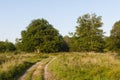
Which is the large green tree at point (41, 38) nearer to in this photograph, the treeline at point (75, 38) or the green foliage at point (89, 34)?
the treeline at point (75, 38)


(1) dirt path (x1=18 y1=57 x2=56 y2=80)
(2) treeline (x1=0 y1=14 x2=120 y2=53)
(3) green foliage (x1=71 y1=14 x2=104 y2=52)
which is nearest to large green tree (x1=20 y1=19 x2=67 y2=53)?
(2) treeline (x1=0 y1=14 x2=120 y2=53)

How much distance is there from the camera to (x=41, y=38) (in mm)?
76500

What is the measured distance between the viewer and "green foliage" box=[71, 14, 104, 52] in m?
67.8

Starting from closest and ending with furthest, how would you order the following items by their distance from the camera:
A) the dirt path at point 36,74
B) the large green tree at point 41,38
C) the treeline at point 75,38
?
the dirt path at point 36,74, the treeline at point 75,38, the large green tree at point 41,38

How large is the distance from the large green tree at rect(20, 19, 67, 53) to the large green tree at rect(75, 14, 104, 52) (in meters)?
8.61

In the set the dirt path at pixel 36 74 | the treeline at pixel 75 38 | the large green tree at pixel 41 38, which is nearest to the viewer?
the dirt path at pixel 36 74

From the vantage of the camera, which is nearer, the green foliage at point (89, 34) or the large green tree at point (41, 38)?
the green foliage at point (89, 34)

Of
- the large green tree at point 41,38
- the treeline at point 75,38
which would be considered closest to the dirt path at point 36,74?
the treeline at point 75,38

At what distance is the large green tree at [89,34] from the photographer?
67812mm

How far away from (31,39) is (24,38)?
9.42 ft

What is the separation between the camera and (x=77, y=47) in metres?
69.4

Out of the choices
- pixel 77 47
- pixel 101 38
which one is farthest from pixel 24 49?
pixel 101 38

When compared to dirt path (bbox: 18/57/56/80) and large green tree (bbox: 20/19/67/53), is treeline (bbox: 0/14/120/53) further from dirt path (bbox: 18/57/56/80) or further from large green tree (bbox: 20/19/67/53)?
dirt path (bbox: 18/57/56/80)

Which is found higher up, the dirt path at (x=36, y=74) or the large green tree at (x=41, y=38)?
the large green tree at (x=41, y=38)
